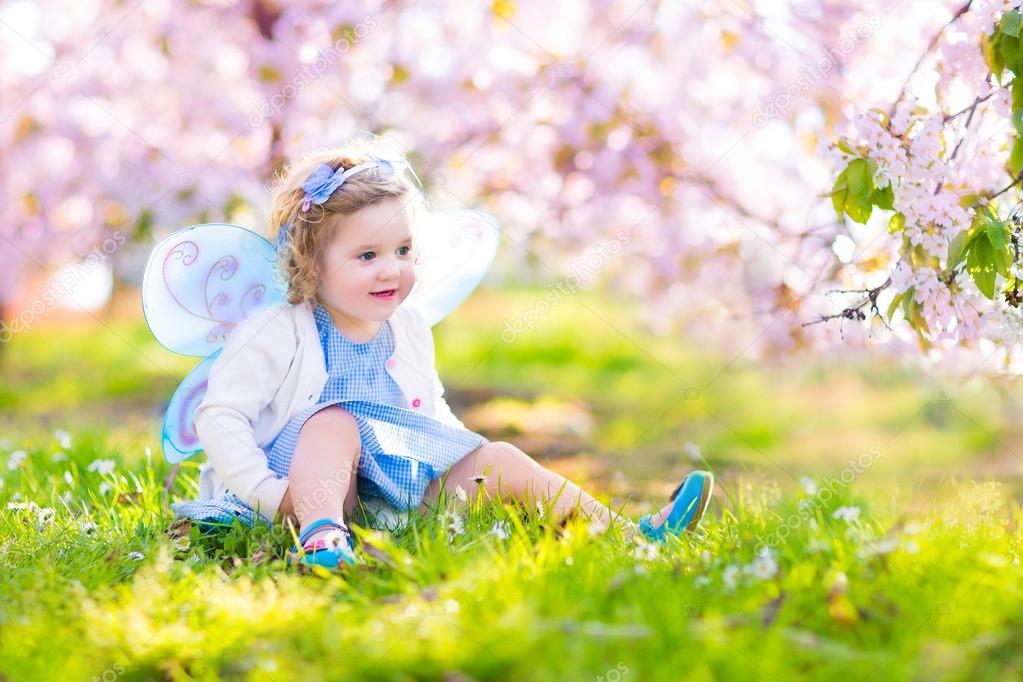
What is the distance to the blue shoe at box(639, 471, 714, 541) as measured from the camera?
2.33 m

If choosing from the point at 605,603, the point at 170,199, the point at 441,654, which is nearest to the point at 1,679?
the point at 441,654

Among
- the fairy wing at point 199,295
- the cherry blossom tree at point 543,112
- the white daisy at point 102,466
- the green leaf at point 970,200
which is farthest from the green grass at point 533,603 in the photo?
the cherry blossom tree at point 543,112

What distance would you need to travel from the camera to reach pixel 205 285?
8.21ft

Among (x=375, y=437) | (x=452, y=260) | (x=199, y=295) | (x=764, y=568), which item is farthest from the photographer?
(x=452, y=260)

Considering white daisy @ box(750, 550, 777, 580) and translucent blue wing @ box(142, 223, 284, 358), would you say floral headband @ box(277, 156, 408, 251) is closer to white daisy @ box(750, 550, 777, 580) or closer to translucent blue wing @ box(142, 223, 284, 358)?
translucent blue wing @ box(142, 223, 284, 358)

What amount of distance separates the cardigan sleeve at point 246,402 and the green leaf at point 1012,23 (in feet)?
5.33

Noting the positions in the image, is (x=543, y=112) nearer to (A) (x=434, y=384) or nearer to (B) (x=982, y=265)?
(A) (x=434, y=384)

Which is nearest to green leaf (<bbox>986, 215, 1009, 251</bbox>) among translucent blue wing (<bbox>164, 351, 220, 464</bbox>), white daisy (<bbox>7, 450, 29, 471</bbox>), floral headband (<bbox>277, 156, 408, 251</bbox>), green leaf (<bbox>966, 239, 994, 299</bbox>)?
green leaf (<bbox>966, 239, 994, 299</bbox>)

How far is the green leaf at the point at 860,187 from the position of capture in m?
2.14

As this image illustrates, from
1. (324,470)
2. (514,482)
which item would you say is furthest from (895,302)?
(324,470)

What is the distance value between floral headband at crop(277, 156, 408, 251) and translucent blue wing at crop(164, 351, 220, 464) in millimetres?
348

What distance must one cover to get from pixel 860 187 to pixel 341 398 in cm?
122

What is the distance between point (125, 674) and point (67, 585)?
352mm

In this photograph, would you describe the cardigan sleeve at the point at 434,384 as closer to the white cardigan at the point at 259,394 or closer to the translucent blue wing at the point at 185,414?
the white cardigan at the point at 259,394
